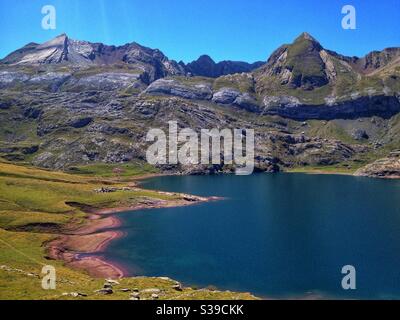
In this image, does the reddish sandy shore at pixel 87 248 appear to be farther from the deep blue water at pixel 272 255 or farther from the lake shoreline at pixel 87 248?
the deep blue water at pixel 272 255

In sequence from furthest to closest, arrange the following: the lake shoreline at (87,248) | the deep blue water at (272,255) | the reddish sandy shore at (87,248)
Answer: the reddish sandy shore at (87,248)
the lake shoreline at (87,248)
the deep blue water at (272,255)

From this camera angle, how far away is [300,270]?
128375 mm

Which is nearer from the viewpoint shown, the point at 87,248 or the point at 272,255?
the point at 272,255

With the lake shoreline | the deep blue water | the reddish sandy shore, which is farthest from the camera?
the reddish sandy shore

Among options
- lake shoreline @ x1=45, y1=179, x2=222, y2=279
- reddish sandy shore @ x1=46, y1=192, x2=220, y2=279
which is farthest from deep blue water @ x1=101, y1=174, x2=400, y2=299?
reddish sandy shore @ x1=46, y1=192, x2=220, y2=279

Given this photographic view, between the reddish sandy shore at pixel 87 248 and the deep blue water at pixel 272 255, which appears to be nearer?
the deep blue water at pixel 272 255

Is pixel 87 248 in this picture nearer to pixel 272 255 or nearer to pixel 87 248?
pixel 87 248

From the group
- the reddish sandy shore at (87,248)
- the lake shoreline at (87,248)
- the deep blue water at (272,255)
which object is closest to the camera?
the deep blue water at (272,255)

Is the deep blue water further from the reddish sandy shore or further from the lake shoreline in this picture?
the reddish sandy shore

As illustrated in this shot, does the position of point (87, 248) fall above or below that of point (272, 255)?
below

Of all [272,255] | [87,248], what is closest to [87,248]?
[87,248]

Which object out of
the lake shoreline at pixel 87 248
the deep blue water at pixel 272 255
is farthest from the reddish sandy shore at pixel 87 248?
the deep blue water at pixel 272 255
